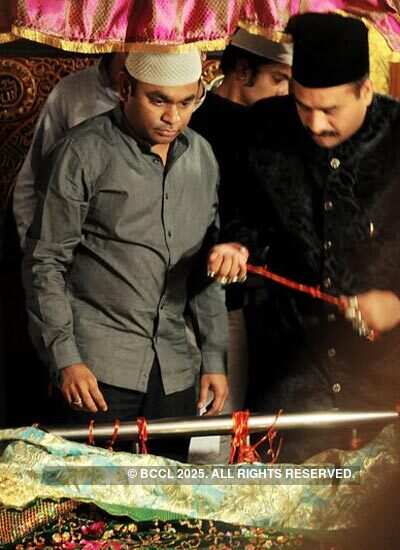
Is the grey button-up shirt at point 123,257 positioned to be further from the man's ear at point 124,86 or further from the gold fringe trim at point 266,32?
the gold fringe trim at point 266,32

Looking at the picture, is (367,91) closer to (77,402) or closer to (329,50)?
(329,50)

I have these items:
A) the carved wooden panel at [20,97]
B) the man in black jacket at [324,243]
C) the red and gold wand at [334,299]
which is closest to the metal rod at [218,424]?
the man in black jacket at [324,243]

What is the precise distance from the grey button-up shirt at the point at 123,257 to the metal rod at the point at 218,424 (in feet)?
0.31

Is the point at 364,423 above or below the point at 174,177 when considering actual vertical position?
below

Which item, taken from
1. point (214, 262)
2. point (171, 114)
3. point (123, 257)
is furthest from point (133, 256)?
point (171, 114)

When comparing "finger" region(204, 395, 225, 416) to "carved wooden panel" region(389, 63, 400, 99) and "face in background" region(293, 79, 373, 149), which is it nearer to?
"face in background" region(293, 79, 373, 149)

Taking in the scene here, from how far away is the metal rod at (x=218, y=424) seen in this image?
1.68m

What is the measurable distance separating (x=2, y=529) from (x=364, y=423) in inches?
24.3

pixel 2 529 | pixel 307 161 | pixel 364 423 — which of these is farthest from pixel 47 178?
pixel 364 423

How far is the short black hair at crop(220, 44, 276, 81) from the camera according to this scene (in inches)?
68.1

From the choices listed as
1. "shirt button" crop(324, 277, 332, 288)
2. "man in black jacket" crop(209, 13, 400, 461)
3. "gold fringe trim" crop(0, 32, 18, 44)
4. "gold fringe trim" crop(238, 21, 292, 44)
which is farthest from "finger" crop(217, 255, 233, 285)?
"gold fringe trim" crop(0, 32, 18, 44)

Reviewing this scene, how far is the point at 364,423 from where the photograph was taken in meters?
1.74

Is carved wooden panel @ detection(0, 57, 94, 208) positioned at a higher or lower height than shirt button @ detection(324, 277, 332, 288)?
higher

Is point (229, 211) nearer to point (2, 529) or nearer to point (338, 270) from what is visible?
point (338, 270)
